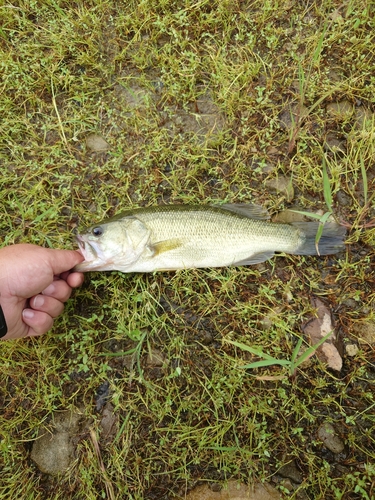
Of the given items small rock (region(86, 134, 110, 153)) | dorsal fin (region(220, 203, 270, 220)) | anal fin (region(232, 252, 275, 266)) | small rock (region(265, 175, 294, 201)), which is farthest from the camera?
small rock (region(86, 134, 110, 153))

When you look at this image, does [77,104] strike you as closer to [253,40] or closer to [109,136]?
[109,136]

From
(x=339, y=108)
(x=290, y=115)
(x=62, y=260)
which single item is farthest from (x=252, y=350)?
(x=339, y=108)

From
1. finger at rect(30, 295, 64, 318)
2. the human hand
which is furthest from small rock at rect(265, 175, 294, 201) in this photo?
finger at rect(30, 295, 64, 318)

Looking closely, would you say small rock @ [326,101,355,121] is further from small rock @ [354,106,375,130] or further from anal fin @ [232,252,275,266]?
anal fin @ [232,252,275,266]

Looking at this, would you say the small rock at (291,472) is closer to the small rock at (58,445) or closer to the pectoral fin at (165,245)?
the small rock at (58,445)

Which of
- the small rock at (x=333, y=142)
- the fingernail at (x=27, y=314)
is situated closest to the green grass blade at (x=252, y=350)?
the fingernail at (x=27, y=314)

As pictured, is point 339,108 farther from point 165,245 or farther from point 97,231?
point 97,231
